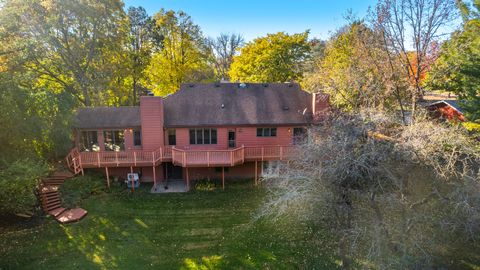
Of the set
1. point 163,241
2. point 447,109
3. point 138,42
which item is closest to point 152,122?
point 163,241

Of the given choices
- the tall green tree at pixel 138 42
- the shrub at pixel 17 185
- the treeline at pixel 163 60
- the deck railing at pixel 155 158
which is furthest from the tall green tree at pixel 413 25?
the tall green tree at pixel 138 42

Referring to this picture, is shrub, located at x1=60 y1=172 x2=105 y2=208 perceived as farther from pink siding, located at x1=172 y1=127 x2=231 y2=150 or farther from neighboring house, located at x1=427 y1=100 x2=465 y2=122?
neighboring house, located at x1=427 y1=100 x2=465 y2=122

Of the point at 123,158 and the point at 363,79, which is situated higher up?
the point at 363,79

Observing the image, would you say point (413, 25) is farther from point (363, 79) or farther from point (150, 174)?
point (150, 174)

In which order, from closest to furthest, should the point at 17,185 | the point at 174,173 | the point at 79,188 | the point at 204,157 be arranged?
the point at 17,185 → the point at 79,188 → the point at 204,157 → the point at 174,173

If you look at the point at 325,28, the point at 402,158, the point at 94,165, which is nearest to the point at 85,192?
the point at 94,165

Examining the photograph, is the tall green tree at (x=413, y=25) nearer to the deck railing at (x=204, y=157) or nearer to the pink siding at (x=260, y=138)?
the pink siding at (x=260, y=138)
